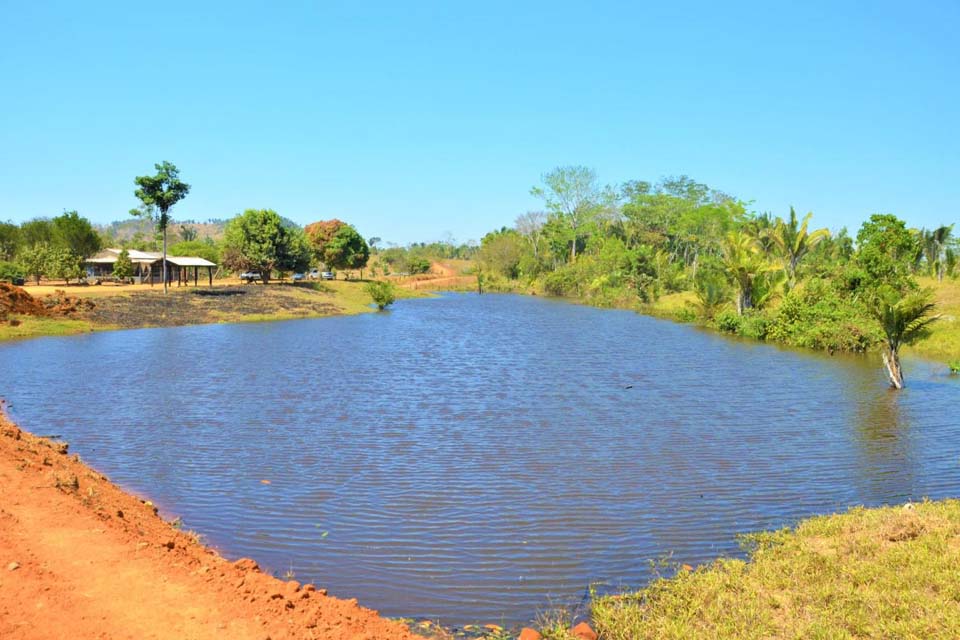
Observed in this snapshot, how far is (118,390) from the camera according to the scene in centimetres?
1906

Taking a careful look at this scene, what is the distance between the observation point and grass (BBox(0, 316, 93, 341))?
101ft

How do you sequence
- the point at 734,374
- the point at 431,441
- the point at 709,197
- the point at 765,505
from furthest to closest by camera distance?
the point at 709,197 < the point at 734,374 < the point at 431,441 < the point at 765,505

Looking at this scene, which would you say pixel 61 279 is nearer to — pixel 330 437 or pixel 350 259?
pixel 350 259

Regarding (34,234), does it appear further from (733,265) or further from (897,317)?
(897,317)

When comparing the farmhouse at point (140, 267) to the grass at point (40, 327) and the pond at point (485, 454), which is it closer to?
the grass at point (40, 327)

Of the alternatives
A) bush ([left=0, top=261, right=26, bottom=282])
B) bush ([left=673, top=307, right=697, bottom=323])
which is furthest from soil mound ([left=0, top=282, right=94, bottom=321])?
bush ([left=673, top=307, right=697, bottom=323])

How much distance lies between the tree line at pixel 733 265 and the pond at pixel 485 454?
9.63 feet

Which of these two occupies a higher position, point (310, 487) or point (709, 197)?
point (709, 197)

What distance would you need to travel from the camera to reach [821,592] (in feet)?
21.2

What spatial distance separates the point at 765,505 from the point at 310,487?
6857mm

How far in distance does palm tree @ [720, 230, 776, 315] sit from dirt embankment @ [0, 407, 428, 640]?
3590 cm

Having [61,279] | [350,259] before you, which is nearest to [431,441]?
[61,279]

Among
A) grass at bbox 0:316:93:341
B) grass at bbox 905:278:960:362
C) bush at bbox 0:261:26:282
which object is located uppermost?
bush at bbox 0:261:26:282

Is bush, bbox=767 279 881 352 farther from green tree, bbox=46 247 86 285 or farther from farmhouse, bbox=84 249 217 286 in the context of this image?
green tree, bbox=46 247 86 285
